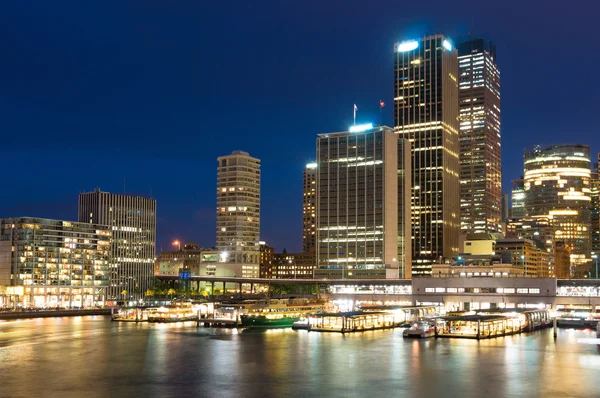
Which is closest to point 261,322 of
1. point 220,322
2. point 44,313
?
point 220,322

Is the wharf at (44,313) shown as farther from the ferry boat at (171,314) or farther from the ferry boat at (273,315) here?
the ferry boat at (273,315)

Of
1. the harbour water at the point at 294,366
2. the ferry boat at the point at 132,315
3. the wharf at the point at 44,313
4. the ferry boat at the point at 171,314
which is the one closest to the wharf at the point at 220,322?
the ferry boat at the point at 171,314

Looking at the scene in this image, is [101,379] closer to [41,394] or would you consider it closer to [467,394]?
[41,394]

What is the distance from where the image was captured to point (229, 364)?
74750 mm

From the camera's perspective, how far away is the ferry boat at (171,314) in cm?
14412

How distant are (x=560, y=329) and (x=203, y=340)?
60.4 metres

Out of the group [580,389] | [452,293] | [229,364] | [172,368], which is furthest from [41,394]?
[452,293]

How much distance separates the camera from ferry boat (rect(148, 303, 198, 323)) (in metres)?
144

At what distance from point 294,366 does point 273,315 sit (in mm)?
56215

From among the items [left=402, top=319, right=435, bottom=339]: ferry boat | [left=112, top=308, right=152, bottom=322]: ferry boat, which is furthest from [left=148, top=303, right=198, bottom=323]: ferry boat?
[left=402, top=319, right=435, bottom=339]: ferry boat

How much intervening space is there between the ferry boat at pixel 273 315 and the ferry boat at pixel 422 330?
2984cm

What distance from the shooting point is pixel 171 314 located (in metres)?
146

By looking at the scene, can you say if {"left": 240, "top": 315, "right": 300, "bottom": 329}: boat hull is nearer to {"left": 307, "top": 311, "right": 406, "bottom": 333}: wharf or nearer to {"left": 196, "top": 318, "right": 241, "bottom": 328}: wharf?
{"left": 196, "top": 318, "right": 241, "bottom": 328}: wharf

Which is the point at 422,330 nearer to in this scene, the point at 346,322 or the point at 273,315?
the point at 346,322
